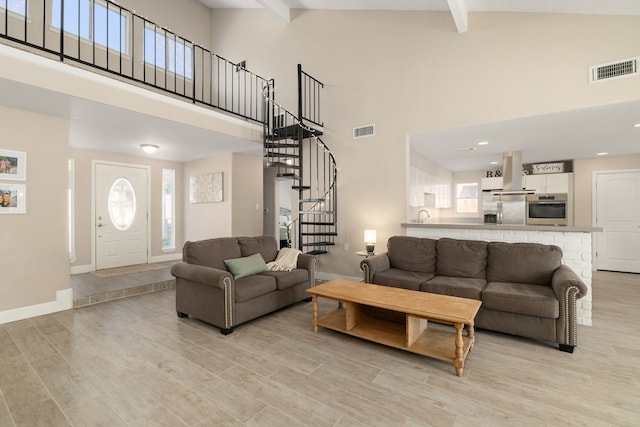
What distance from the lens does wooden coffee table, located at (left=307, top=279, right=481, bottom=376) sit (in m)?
2.31

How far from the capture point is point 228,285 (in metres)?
3.03

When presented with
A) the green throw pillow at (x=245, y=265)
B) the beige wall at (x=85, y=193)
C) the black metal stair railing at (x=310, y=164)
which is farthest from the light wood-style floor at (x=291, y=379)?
the beige wall at (x=85, y=193)

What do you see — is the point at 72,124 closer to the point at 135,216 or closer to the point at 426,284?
the point at 135,216

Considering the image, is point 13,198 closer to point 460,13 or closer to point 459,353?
point 459,353

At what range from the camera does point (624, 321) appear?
3.32 meters

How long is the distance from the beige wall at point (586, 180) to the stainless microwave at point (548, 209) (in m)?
0.20

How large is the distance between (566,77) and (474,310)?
3.05 meters

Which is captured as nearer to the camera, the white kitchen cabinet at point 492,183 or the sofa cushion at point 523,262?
the sofa cushion at point 523,262

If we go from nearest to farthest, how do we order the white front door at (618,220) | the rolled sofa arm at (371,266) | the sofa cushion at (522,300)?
the sofa cushion at (522,300)
the rolled sofa arm at (371,266)
the white front door at (618,220)

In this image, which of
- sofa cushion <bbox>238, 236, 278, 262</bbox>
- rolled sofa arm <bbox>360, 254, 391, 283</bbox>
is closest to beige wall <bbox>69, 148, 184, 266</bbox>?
sofa cushion <bbox>238, 236, 278, 262</bbox>

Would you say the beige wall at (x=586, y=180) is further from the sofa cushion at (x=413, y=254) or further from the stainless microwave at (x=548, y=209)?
the sofa cushion at (x=413, y=254)

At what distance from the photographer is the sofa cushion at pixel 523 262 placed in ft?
10.5

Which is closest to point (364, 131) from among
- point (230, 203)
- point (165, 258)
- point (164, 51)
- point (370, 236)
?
point (370, 236)

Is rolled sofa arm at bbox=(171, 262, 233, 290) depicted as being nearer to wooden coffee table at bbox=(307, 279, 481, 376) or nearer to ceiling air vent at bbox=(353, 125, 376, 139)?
wooden coffee table at bbox=(307, 279, 481, 376)
